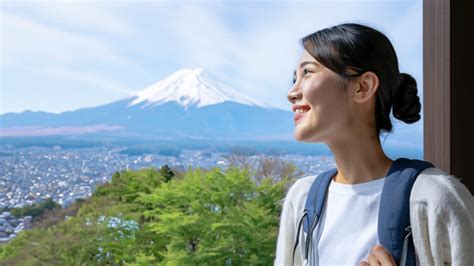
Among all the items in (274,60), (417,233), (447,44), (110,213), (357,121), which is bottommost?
(110,213)

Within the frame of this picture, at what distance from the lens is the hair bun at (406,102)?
0.92m

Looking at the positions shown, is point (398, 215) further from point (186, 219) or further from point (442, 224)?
point (186, 219)

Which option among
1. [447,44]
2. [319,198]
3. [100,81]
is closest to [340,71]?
[319,198]

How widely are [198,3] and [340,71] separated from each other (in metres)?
2.71

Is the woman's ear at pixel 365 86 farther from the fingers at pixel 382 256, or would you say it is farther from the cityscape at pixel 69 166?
the cityscape at pixel 69 166

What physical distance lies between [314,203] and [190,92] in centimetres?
253

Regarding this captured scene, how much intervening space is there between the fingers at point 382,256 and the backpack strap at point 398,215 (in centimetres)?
1

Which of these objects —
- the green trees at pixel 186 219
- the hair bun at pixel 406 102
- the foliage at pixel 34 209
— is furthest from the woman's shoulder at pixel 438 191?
the foliage at pixel 34 209

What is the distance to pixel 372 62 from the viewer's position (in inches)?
35.4

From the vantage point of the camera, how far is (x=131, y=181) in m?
3.34

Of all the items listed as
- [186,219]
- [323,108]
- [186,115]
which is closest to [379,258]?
[323,108]

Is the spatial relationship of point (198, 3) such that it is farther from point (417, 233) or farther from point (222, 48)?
point (417, 233)

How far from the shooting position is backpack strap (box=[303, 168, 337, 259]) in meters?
0.93

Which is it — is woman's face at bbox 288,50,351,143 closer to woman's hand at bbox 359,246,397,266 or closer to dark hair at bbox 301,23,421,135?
dark hair at bbox 301,23,421,135
